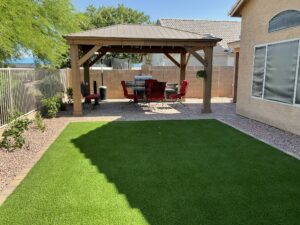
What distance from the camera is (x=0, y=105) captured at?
664 centimetres

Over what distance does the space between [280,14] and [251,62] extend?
2.01 meters

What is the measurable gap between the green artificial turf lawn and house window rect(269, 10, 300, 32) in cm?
344

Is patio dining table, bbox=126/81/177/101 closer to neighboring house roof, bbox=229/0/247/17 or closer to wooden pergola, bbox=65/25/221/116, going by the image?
wooden pergola, bbox=65/25/221/116

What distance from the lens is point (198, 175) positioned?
462 centimetres

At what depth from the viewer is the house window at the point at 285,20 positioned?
284 inches

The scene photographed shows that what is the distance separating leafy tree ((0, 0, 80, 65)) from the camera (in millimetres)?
7684

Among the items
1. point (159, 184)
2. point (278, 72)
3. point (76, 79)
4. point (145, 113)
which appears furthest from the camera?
point (145, 113)

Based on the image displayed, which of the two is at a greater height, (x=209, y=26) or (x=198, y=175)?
(x=209, y=26)

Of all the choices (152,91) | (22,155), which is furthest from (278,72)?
(22,155)

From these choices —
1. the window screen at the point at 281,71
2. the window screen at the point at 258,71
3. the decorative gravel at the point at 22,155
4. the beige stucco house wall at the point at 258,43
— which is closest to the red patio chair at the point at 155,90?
the beige stucco house wall at the point at 258,43

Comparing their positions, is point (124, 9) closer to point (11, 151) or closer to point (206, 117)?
point (206, 117)

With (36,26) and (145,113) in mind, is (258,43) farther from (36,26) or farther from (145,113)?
(36,26)

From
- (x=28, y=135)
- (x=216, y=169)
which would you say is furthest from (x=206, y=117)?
(x=28, y=135)

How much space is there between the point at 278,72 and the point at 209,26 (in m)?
19.8
